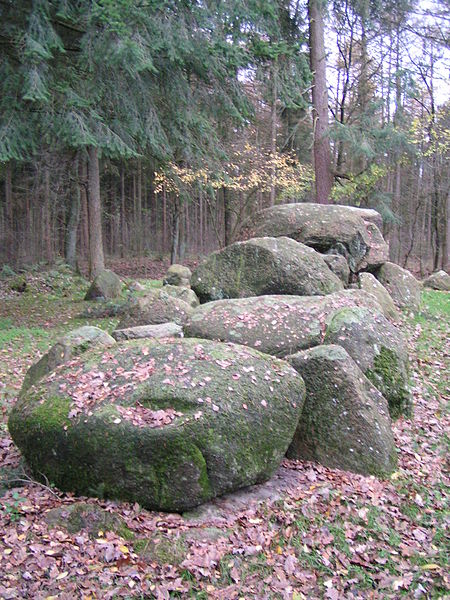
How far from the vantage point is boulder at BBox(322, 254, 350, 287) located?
39.6ft

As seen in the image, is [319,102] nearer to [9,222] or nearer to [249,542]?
[9,222]

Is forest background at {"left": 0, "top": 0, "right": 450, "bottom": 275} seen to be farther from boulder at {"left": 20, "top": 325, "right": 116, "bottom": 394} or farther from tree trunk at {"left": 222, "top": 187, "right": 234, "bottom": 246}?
boulder at {"left": 20, "top": 325, "right": 116, "bottom": 394}

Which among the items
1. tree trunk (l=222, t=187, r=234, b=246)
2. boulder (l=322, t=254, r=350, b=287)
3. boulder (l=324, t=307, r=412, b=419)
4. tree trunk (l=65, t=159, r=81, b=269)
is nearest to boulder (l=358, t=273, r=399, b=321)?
boulder (l=322, t=254, r=350, b=287)

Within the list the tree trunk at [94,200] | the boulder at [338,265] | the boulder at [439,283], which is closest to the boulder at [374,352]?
the boulder at [338,265]

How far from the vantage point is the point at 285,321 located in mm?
7406

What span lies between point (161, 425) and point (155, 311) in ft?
16.0

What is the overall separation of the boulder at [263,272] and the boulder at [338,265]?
1057 mm

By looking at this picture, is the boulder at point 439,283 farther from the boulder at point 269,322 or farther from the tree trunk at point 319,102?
→ the boulder at point 269,322

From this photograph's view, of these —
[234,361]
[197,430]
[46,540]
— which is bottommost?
[46,540]

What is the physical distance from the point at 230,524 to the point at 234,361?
1423 millimetres

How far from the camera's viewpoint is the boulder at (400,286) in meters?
13.7

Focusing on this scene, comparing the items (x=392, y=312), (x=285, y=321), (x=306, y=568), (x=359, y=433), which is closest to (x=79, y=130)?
(x=285, y=321)

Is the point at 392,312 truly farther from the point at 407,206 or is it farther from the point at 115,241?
the point at 115,241

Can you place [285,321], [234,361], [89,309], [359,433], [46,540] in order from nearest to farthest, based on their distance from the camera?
[46,540] < [234,361] < [359,433] < [285,321] < [89,309]
